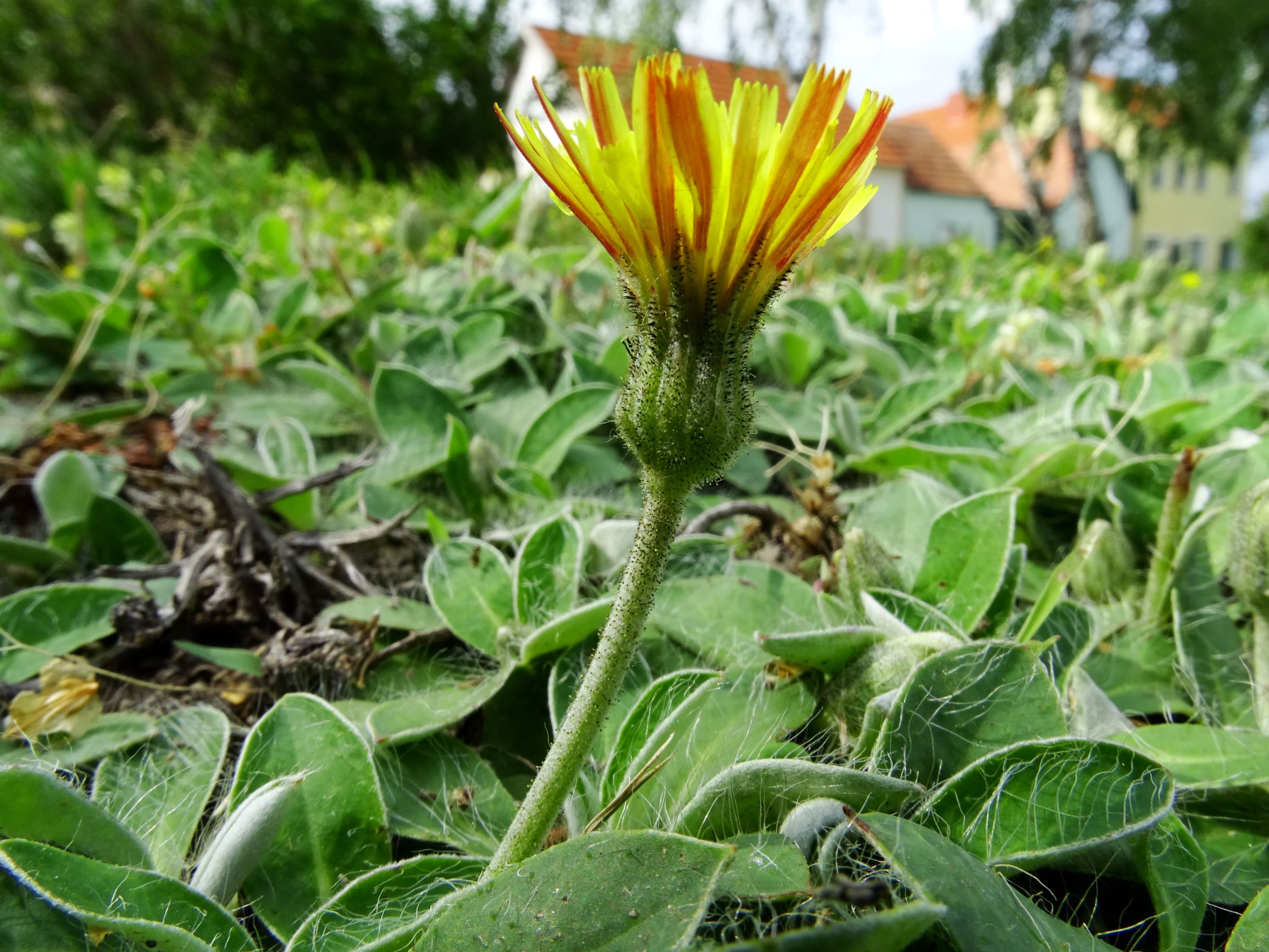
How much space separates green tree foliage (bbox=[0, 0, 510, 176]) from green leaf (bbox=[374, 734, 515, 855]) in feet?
47.1

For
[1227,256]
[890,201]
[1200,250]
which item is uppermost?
[890,201]

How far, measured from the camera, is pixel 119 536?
130 cm

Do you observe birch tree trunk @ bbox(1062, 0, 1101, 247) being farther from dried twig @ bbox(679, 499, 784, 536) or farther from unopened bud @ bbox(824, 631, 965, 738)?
unopened bud @ bbox(824, 631, 965, 738)

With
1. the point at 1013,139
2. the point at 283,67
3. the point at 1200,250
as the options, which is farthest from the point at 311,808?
the point at 1200,250

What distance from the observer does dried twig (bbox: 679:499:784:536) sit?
1.21 metres

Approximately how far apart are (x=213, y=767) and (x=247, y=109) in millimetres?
16715

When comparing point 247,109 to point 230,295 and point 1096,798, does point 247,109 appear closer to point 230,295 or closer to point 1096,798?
point 230,295

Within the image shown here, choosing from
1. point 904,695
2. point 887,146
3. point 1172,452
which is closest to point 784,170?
point 904,695

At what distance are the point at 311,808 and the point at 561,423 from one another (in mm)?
784

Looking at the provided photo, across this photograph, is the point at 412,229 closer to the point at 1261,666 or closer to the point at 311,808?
the point at 311,808

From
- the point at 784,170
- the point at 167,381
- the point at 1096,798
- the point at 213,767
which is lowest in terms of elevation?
the point at 213,767

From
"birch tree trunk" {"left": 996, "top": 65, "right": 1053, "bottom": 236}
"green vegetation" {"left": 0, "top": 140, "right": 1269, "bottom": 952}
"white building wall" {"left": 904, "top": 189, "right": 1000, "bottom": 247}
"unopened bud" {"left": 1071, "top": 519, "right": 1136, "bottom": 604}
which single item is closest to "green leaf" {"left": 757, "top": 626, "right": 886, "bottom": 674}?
"green vegetation" {"left": 0, "top": 140, "right": 1269, "bottom": 952}

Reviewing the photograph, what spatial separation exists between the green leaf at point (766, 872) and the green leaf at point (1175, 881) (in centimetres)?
29

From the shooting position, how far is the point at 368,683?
1.00 metres
